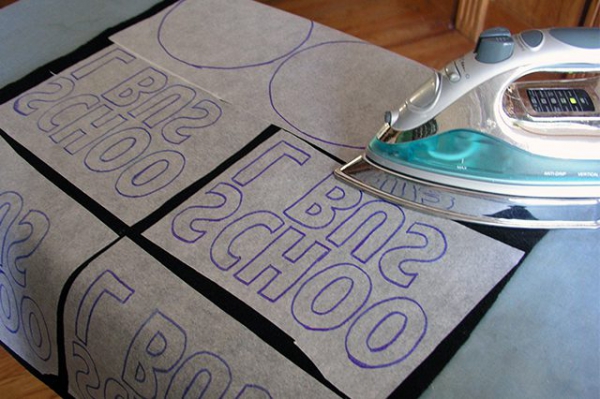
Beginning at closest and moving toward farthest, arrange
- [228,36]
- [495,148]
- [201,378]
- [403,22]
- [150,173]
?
1. [201,378]
2. [495,148]
3. [150,173]
4. [228,36]
5. [403,22]

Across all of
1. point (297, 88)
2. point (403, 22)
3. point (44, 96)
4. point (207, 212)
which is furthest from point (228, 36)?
point (403, 22)

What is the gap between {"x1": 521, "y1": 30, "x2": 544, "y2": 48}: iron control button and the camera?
788 mm

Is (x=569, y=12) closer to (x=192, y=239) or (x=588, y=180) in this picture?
(x=588, y=180)

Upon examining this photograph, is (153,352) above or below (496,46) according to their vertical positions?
below

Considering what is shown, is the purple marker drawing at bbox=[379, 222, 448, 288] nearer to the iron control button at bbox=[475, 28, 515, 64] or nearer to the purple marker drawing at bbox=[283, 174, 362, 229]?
the purple marker drawing at bbox=[283, 174, 362, 229]

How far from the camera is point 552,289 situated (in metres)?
0.80

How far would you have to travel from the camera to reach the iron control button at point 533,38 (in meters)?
0.79

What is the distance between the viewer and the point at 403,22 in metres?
2.25

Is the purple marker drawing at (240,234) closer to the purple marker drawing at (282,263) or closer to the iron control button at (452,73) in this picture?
the purple marker drawing at (282,263)

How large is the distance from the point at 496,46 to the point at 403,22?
154 centimetres

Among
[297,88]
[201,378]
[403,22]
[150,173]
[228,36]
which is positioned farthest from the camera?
[403,22]

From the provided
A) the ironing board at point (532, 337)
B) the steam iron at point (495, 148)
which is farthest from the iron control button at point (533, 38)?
the ironing board at point (532, 337)

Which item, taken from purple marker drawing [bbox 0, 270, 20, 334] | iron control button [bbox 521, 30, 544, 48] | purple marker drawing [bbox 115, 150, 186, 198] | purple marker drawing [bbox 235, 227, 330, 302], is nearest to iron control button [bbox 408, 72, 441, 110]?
iron control button [bbox 521, 30, 544, 48]

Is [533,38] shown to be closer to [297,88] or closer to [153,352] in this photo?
[297,88]
